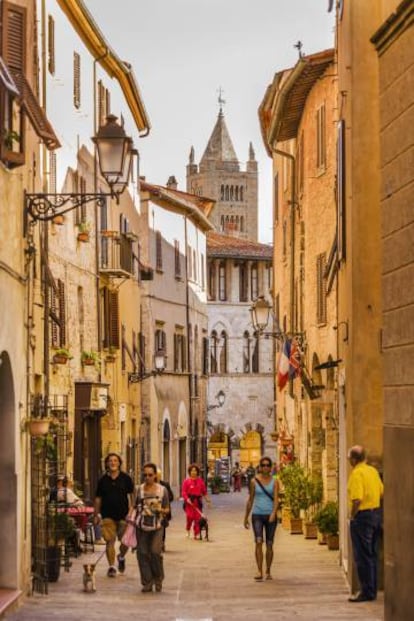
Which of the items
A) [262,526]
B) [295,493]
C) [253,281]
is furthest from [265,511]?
[253,281]

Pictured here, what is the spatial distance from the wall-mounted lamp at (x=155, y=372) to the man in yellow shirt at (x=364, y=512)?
86.4 feet

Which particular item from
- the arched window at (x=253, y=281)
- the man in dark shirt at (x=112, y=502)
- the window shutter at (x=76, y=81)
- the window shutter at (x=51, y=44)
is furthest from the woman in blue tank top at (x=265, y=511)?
the arched window at (x=253, y=281)

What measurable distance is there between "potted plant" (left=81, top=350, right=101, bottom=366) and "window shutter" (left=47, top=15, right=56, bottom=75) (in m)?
6.47

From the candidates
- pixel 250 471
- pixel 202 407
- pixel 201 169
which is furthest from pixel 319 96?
pixel 201 169

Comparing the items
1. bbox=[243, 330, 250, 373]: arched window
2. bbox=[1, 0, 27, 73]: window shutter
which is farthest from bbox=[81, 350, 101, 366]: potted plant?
bbox=[243, 330, 250, 373]: arched window

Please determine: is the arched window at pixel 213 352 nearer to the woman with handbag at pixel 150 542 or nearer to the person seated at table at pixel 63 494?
the person seated at table at pixel 63 494

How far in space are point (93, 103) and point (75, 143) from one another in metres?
3.61

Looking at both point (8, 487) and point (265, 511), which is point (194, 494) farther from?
point (8, 487)

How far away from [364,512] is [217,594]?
2719 mm

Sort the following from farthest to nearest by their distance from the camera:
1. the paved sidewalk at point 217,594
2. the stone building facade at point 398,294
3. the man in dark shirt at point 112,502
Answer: the man in dark shirt at point 112,502 → the paved sidewalk at point 217,594 → the stone building facade at point 398,294

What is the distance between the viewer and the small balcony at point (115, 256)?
37.2 meters

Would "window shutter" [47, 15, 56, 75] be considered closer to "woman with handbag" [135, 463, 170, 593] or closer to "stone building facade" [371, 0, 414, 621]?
"woman with handbag" [135, 463, 170, 593]

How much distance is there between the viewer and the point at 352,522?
60.2 ft

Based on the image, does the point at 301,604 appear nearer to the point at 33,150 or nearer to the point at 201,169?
the point at 33,150
